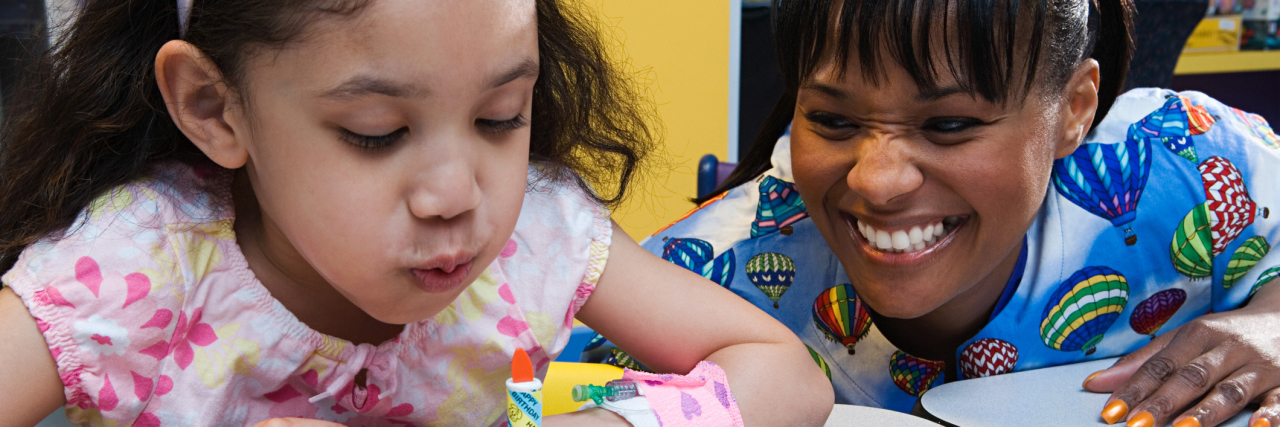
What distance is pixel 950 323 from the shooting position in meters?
1.32

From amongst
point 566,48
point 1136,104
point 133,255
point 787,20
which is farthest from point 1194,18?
point 133,255

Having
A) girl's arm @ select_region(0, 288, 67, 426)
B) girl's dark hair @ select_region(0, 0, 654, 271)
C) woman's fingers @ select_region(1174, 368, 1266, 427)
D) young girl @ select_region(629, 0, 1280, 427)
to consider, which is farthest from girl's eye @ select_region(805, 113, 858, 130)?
girl's arm @ select_region(0, 288, 67, 426)

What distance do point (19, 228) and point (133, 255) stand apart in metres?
0.11

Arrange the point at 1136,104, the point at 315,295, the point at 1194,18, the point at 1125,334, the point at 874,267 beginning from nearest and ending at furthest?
the point at 315,295 < the point at 874,267 < the point at 1125,334 < the point at 1136,104 < the point at 1194,18

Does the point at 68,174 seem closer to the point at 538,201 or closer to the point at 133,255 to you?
the point at 133,255

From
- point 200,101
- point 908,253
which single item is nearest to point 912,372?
point 908,253

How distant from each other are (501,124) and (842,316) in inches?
27.2

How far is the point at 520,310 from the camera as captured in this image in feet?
3.21

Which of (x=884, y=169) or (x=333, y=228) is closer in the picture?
(x=333, y=228)

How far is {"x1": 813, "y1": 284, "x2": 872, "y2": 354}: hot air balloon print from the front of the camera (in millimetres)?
1286

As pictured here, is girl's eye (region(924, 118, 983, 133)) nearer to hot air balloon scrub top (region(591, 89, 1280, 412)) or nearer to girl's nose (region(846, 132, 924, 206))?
girl's nose (region(846, 132, 924, 206))

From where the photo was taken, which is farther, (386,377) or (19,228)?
(386,377)

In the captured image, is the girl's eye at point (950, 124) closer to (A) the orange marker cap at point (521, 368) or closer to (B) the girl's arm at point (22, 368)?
(A) the orange marker cap at point (521, 368)

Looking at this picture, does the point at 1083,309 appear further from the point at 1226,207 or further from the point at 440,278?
the point at 440,278
